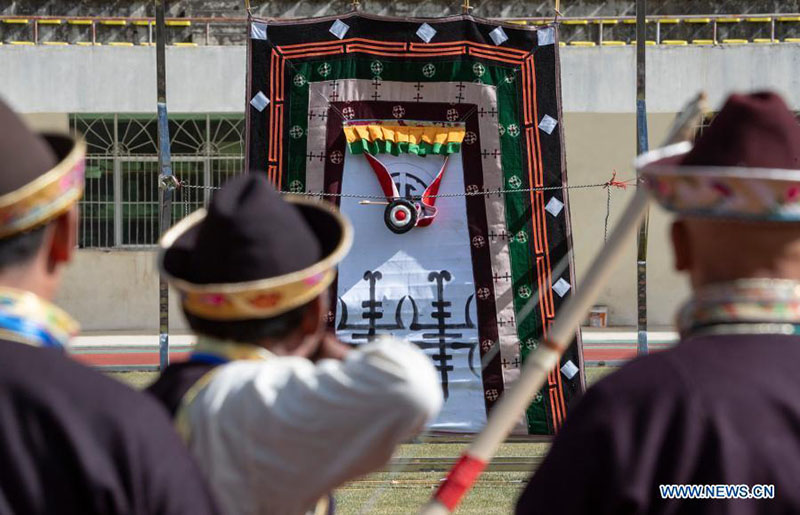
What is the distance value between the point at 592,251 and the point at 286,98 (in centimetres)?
822

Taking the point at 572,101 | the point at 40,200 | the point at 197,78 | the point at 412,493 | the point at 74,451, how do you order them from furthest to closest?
the point at 572,101
the point at 197,78
the point at 412,493
the point at 40,200
the point at 74,451

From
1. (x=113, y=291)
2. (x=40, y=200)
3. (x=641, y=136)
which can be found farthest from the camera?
(x=113, y=291)

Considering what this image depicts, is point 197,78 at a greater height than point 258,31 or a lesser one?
greater

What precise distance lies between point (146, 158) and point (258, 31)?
25.1 ft

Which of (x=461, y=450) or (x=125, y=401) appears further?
(x=461, y=450)

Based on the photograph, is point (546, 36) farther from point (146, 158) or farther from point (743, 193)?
point (146, 158)

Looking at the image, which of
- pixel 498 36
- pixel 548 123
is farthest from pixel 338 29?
pixel 548 123

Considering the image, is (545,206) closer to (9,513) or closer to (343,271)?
(343,271)

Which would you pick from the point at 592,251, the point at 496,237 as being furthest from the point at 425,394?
the point at 592,251

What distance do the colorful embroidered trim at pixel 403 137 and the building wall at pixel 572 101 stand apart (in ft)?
23.5

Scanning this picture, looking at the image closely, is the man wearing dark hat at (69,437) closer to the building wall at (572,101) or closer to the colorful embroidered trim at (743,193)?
the colorful embroidered trim at (743,193)

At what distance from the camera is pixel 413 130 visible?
258 inches

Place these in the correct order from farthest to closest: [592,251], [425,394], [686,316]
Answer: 1. [592,251]
2. [686,316]
3. [425,394]

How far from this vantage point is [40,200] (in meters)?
1.58
